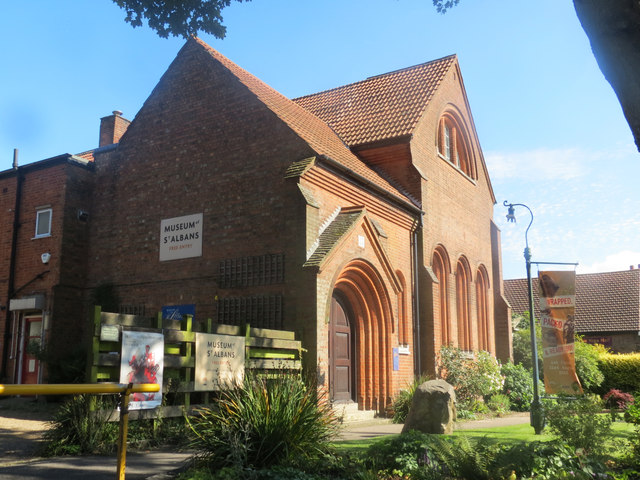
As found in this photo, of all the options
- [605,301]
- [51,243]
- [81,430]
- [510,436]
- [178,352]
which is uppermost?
[605,301]

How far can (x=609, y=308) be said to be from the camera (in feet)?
127

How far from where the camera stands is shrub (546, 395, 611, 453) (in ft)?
26.9

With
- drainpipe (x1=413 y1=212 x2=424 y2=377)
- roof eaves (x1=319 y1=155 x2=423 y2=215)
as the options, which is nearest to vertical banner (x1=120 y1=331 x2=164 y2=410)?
roof eaves (x1=319 y1=155 x2=423 y2=215)

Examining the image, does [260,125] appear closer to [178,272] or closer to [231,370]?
[178,272]

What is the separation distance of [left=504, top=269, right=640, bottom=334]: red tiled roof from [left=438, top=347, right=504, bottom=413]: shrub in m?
17.2

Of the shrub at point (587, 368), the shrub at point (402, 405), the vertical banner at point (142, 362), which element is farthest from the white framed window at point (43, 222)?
the shrub at point (587, 368)

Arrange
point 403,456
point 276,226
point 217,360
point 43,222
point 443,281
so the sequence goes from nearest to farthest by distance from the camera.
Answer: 1. point 403,456
2. point 217,360
3. point 276,226
4. point 43,222
5. point 443,281

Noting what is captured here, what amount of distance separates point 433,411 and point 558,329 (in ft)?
15.5

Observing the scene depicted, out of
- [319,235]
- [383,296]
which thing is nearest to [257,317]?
[319,235]

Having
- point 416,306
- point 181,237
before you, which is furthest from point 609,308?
point 181,237

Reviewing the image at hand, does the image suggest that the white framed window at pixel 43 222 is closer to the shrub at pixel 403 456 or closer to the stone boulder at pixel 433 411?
the stone boulder at pixel 433 411

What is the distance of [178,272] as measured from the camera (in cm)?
1641

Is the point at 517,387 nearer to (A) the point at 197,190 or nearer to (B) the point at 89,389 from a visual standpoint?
(A) the point at 197,190

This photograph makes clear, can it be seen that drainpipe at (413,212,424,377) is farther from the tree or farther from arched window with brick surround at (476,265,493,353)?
the tree
